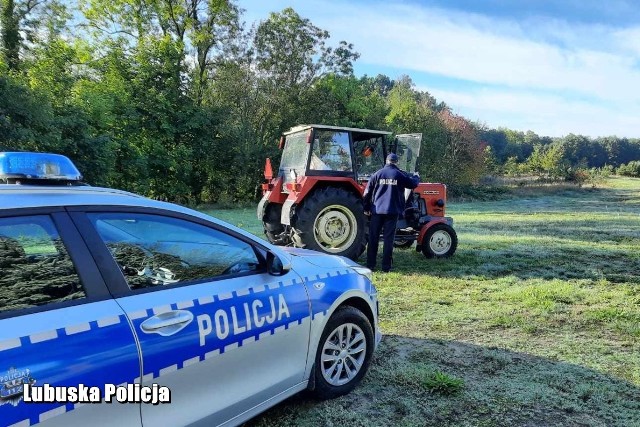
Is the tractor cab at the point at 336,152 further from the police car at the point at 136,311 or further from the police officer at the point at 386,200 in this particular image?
the police car at the point at 136,311

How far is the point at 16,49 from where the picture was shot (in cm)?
1867

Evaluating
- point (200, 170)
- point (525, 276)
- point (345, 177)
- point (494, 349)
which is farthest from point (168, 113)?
point (494, 349)

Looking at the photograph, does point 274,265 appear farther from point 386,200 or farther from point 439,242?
point 439,242

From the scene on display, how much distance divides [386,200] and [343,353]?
12.5 ft

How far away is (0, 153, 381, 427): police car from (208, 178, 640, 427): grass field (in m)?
0.72

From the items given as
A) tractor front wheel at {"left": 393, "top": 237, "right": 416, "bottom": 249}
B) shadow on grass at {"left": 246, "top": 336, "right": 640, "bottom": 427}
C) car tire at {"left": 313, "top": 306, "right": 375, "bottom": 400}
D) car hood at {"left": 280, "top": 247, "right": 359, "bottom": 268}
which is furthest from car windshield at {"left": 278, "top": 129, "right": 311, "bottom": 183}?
car tire at {"left": 313, "top": 306, "right": 375, "bottom": 400}

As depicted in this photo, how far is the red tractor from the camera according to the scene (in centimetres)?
707

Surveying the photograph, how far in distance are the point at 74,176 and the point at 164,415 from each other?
3.97 ft

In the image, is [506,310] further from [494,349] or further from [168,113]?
[168,113]

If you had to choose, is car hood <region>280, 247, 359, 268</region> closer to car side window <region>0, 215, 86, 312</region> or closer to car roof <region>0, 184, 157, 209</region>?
car roof <region>0, 184, 157, 209</region>

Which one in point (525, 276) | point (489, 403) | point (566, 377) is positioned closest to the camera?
point (489, 403)

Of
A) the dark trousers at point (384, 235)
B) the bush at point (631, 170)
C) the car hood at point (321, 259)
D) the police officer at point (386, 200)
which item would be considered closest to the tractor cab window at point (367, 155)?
the police officer at point (386, 200)

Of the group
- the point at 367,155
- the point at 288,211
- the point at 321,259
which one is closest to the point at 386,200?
the point at 367,155

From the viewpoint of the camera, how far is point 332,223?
7.27 m
